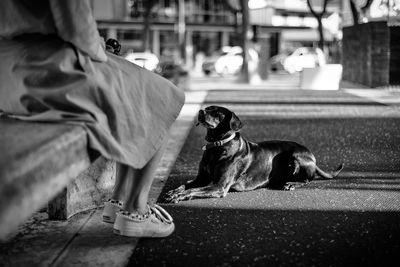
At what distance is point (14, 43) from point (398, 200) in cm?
339

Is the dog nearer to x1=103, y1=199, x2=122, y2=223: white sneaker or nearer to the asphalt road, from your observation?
the asphalt road

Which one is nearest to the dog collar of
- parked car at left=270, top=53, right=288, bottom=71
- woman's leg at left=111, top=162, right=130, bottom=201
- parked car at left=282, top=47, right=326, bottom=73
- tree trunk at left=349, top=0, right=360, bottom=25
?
woman's leg at left=111, top=162, right=130, bottom=201

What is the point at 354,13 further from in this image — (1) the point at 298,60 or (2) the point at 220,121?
(2) the point at 220,121

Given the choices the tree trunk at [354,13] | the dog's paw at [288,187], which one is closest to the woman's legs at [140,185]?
the dog's paw at [288,187]

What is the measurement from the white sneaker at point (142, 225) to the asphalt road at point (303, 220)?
0.07 metres

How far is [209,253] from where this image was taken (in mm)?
3492

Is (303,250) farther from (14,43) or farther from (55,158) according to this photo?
(14,43)

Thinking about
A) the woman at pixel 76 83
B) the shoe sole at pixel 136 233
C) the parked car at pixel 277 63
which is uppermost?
the woman at pixel 76 83

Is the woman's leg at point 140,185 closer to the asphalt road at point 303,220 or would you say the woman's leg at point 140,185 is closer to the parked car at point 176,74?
the asphalt road at point 303,220

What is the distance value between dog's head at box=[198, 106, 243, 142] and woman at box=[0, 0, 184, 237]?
1.63 meters

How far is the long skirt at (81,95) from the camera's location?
2955mm

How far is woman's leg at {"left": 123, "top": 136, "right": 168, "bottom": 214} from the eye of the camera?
358cm

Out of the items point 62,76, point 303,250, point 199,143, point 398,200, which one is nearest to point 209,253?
point 303,250

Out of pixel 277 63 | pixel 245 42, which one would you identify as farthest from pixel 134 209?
pixel 277 63
